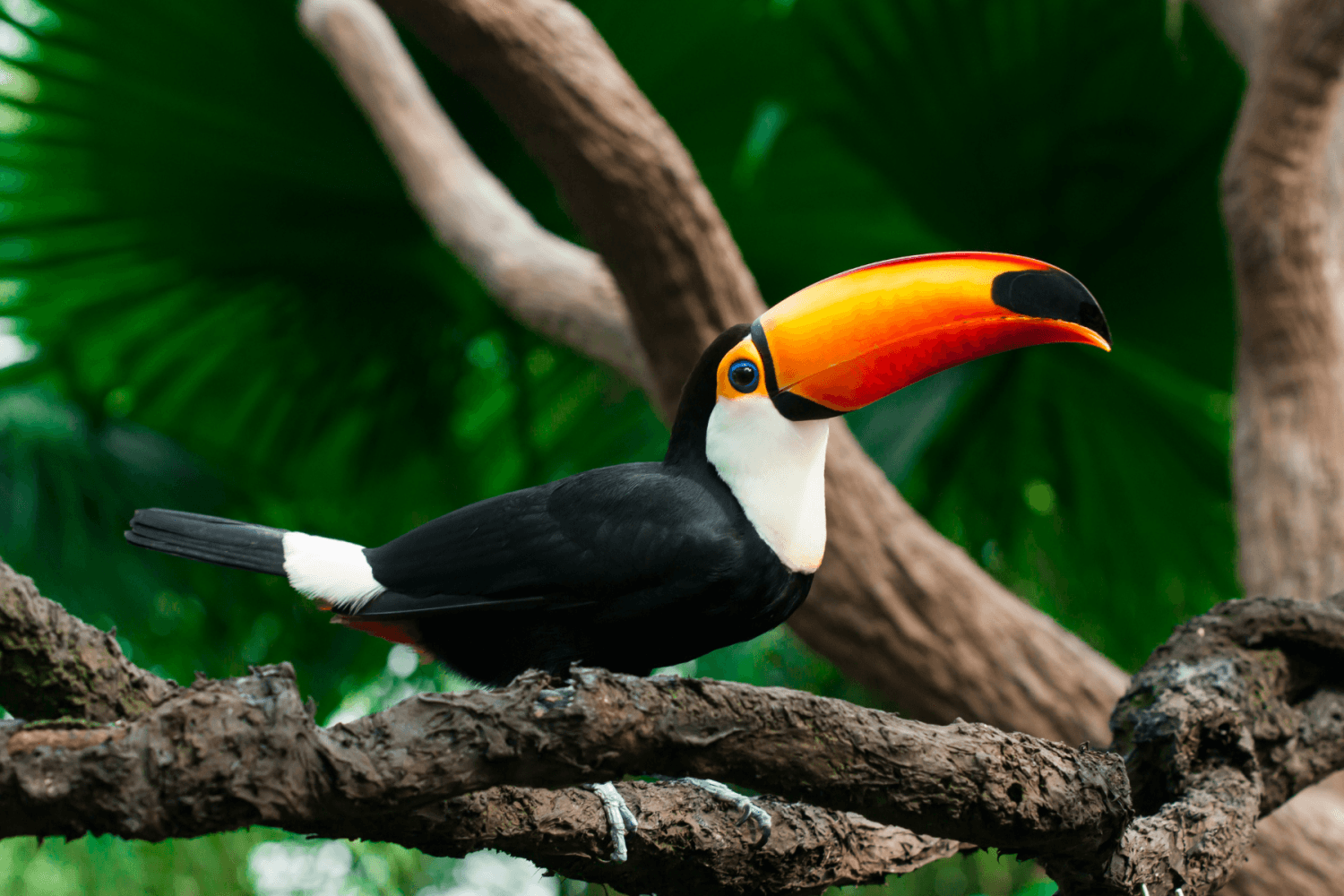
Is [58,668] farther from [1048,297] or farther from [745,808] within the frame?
[1048,297]

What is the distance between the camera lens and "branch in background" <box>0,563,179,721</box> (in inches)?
30.4

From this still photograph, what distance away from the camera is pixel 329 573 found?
1.04 meters

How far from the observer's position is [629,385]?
3.33 metres

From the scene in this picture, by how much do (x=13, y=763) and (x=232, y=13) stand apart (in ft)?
9.18

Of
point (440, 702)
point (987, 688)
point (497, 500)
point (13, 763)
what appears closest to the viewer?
point (13, 763)

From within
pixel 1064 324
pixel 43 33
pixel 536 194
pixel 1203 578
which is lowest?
pixel 1203 578

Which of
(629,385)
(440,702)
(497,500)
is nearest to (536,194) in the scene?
(629,385)

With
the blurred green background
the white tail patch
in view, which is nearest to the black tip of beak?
the white tail patch

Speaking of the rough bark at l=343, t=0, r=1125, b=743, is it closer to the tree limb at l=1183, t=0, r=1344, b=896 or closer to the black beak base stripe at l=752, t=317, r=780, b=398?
the tree limb at l=1183, t=0, r=1344, b=896

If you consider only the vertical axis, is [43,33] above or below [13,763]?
above

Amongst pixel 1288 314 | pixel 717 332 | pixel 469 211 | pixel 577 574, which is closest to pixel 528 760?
pixel 577 574

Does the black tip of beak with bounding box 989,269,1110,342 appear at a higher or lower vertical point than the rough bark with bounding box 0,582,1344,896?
higher

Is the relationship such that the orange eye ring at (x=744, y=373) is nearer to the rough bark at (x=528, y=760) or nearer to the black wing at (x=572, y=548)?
the black wing at (x=572, y=548)

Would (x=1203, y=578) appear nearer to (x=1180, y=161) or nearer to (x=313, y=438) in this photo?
(x=1180, y=161)
